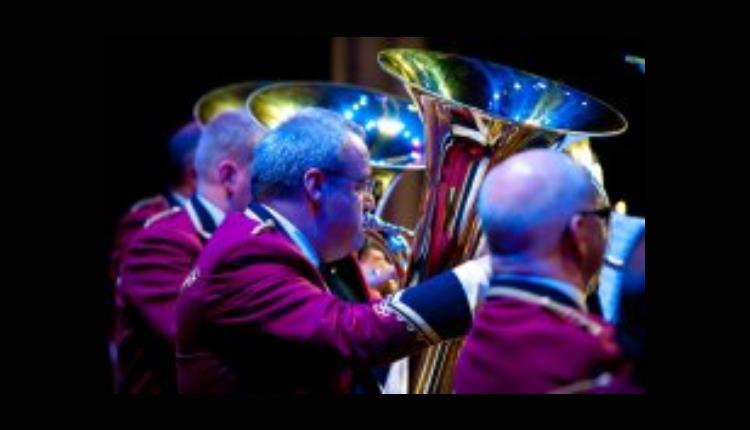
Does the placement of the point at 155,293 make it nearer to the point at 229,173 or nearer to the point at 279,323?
the point at 229,173

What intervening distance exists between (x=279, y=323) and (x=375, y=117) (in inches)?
39.8

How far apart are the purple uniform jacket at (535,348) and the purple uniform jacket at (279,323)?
12.1 inches

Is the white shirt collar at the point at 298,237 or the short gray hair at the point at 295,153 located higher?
the short gray hair at the point at 295,153

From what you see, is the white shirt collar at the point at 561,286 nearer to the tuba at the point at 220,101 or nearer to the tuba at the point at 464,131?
the tuba at the point at 464,131

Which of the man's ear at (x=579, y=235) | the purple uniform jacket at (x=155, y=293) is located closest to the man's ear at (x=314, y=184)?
the man's ear at (x=579, y=235)

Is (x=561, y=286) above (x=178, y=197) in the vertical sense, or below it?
above

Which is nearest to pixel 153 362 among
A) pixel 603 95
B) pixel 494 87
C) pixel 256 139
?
pixel 256 139

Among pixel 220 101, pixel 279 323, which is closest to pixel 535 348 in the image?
pixel 279 323

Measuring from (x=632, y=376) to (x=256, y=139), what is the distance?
5.71 ft

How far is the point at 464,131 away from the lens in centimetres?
234

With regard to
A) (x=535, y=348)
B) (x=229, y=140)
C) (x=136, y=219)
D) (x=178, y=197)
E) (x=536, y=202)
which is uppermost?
(x=536, y=202)

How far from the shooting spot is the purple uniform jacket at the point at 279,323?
Result: 7.09 ft

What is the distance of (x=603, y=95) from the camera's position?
363 cm

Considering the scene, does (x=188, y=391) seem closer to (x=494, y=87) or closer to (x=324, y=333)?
(x=324, y=333)
